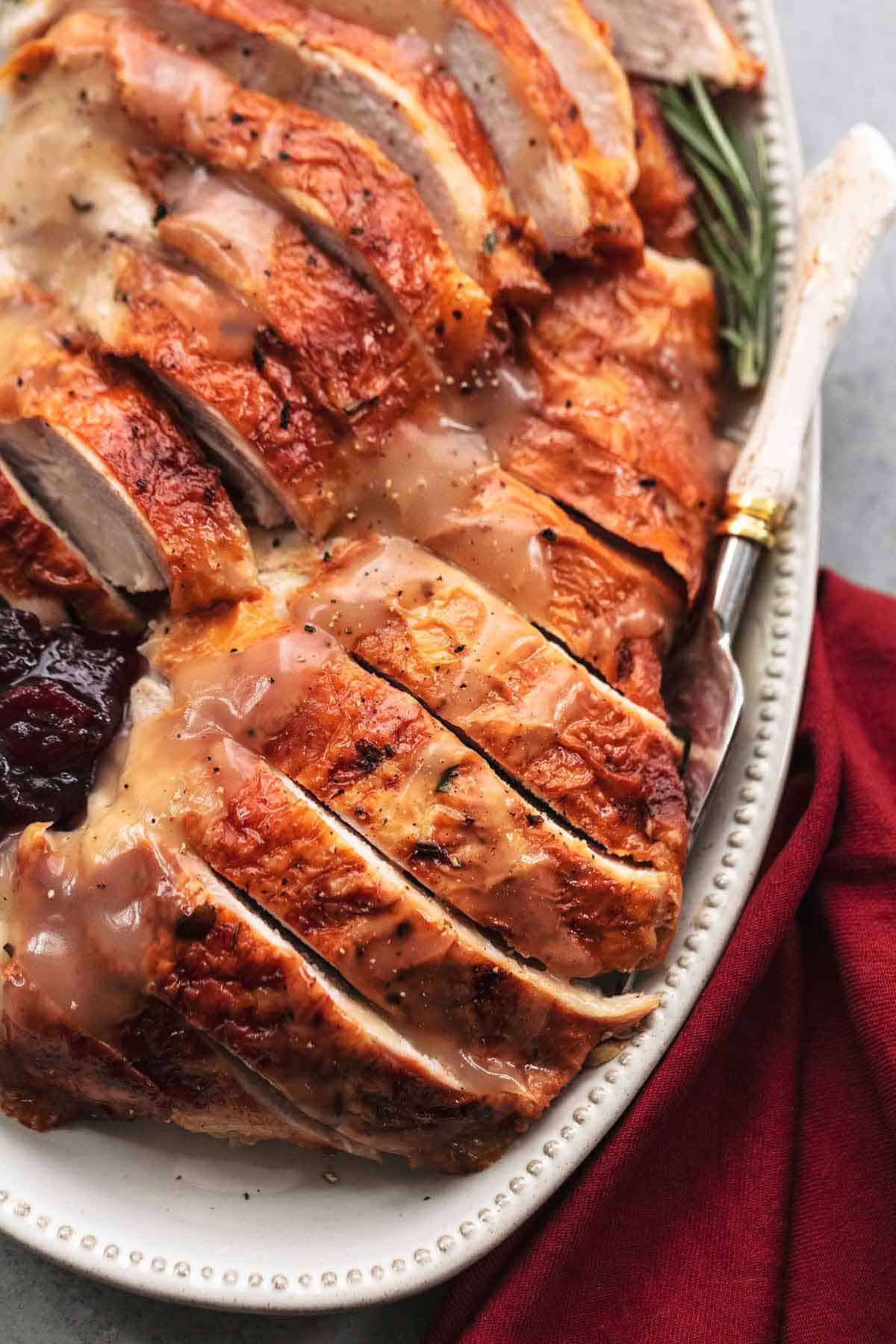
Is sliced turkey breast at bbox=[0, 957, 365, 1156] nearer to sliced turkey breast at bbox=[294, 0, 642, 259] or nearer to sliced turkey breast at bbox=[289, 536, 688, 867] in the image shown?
sliced turkey breast at bbox=[289, 536, 688, 867]

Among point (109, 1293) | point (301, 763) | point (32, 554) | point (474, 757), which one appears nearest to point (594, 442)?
point (474, 757)

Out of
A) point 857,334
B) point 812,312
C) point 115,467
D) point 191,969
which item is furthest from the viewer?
point 857,334

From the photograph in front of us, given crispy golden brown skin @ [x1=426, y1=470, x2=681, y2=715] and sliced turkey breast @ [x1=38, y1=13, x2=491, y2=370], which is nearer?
sliced turkey breast @ [x1=38, y1=13, x2=491, y2=370]

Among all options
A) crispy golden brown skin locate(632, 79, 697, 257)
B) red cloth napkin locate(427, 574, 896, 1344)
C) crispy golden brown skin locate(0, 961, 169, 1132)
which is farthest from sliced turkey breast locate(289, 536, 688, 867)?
crispy golden brown skin locate(632, 79, 697, 257)

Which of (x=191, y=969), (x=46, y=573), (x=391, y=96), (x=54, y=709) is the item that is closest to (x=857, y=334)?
(x=391, y=96)

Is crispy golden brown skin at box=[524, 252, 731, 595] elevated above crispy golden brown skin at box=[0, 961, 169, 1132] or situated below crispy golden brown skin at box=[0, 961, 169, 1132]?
above

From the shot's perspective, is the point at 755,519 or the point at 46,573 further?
the point at 755,519

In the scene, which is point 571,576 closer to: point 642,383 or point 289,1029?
point 642,383

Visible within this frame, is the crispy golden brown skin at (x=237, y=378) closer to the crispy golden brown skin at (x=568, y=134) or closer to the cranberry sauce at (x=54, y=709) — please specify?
the cranberry sauce at (x=54, y=709)
